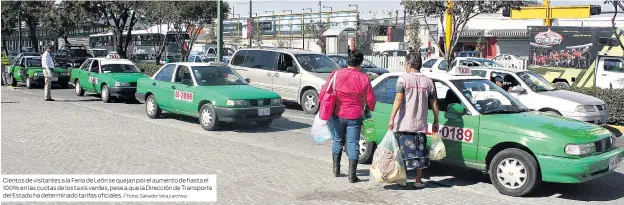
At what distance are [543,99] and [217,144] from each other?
6.57 metres

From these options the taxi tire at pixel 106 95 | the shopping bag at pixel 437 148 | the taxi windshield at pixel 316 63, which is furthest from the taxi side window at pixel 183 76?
the shopping bag at pixel 437 148

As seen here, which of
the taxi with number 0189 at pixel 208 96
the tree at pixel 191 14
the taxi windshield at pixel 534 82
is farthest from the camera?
the tree at pixel 191 14

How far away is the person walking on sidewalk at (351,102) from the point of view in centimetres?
713

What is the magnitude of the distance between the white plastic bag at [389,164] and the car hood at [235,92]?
5.28 m

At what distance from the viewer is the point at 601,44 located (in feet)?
81.1

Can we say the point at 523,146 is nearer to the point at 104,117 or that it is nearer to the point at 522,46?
the point at 104,117

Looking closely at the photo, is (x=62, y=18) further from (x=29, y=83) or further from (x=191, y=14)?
(x=29, y=83)

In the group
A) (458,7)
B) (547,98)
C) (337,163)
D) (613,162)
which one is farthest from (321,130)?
(458,7)

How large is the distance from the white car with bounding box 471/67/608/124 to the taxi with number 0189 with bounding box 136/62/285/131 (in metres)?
4.87

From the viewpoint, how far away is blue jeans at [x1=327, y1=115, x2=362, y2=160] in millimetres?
7188

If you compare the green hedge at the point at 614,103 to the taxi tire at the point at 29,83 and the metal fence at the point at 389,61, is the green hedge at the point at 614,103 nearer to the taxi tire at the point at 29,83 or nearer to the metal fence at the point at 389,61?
the taxi tire at the point at 29,83

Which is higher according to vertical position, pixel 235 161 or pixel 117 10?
pixel 117 10

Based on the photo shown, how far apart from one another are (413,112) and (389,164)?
64 cm

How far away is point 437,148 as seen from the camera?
23.3 feet
